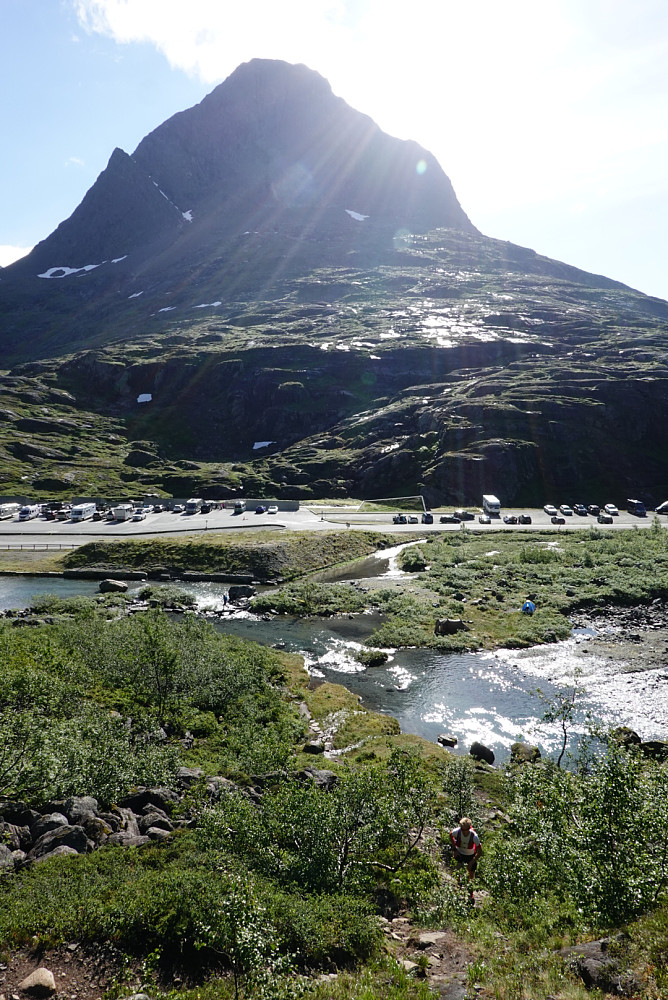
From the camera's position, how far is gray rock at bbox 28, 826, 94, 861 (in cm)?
1502

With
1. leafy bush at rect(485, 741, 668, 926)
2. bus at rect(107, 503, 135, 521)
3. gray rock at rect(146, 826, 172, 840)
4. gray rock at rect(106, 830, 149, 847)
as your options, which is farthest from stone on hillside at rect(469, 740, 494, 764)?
bus at rect(107, 503, 135, 521)

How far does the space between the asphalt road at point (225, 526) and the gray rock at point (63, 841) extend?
76.8 m

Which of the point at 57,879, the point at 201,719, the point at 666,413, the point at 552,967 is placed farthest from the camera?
the point at 666,413

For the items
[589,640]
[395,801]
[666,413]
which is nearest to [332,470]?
[666,413]

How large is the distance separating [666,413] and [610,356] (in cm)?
4725

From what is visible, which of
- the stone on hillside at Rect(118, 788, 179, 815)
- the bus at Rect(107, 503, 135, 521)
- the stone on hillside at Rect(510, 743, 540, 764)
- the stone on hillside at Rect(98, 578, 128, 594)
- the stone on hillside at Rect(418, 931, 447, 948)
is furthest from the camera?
the bus at Rect(107, 503, 135, 521)

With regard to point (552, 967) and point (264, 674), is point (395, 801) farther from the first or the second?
point (264, 674)

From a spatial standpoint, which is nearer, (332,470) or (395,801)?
(395,801)

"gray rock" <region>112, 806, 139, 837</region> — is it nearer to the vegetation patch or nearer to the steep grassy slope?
the vegetation patch

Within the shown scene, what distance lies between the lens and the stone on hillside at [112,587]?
67875 millimetres

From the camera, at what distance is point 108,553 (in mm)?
81125

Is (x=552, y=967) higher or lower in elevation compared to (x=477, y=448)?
lower

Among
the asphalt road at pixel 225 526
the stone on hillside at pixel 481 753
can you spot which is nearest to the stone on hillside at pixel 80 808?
the stone on hillside at pixel 481 753

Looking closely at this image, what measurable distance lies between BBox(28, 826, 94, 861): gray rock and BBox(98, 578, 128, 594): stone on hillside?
55.2 meters
